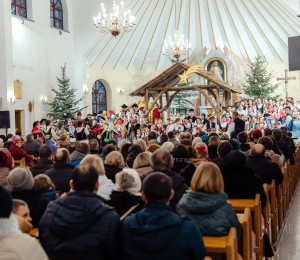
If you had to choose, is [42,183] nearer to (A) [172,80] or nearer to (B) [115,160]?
(B) [115,160]

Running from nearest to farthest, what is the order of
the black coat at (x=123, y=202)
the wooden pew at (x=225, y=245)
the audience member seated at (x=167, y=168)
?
the wooden pew at (x=225, y=245), the black coat at (x=123, y=202), the audience member seated at (x=167, y=168)

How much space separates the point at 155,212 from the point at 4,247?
0.80 meters

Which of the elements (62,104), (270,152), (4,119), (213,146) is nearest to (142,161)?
(270,152)

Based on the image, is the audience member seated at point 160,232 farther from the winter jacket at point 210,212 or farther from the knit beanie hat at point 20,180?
the knit beanie hat at point 20,180

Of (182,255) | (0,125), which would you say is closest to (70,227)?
(182,255)

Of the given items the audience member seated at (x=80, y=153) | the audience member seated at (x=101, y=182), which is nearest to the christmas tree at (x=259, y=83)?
the audience member seated at (x=80, y=153)

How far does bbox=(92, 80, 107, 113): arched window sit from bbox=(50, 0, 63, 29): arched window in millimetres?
4192

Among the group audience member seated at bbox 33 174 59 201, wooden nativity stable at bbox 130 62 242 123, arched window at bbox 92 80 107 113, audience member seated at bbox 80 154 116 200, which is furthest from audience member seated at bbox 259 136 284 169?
arched window at bbox 92 80 107 113

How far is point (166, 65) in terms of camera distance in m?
20.1

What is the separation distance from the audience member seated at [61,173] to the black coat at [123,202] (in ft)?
4.25

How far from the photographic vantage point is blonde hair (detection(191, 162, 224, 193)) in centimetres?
254

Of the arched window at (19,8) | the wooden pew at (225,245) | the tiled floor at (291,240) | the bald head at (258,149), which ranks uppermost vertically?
the arched window at (19,8)

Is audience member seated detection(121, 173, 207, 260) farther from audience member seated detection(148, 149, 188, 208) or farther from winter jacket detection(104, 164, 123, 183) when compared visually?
winter jacket detection(104, 164, 123, 183)

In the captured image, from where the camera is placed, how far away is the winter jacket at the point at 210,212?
8.25ft
